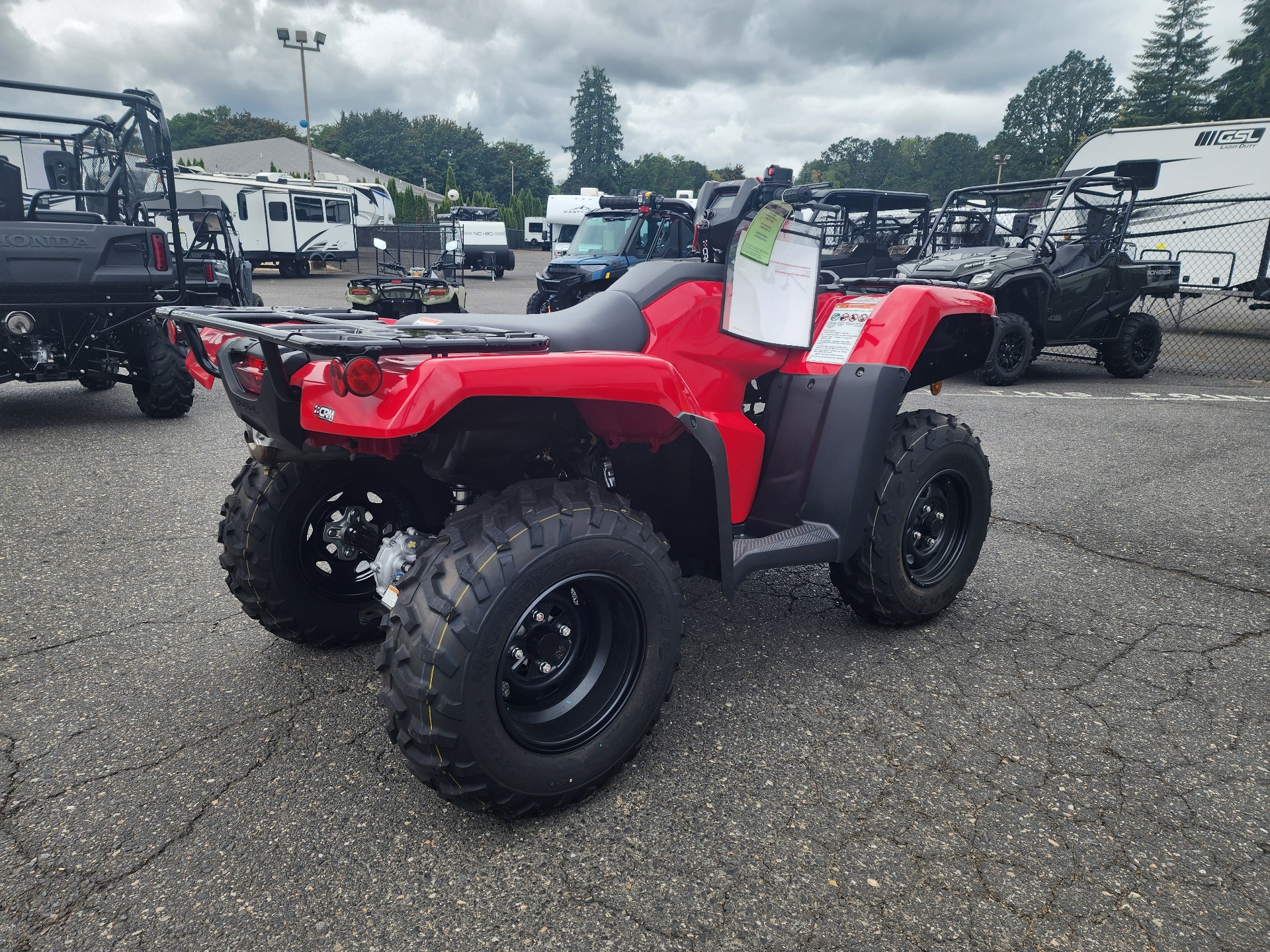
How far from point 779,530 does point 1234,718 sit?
5.50 feet

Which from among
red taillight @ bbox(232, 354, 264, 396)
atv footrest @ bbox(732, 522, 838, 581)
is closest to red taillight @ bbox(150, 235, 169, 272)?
red taillight @ bbox(232, 354, 264, 396)

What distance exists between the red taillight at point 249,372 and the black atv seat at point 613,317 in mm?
453

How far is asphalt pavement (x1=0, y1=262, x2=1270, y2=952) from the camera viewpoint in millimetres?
1885

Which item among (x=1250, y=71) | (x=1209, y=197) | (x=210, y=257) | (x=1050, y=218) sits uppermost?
(x=1250, y=71)

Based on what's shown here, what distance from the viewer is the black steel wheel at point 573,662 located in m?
2.22

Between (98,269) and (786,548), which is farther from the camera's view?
(98,269)

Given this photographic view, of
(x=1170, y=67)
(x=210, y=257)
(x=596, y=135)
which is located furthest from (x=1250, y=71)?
(x=596, y=135)

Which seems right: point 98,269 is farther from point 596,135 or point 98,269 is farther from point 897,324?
point 596,135

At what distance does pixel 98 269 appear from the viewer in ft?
20.3

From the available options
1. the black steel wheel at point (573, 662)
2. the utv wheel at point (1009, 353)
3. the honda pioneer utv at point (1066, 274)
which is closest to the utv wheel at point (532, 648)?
the black steel wheel at point (573, 662)

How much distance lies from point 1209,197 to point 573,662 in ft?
59.8

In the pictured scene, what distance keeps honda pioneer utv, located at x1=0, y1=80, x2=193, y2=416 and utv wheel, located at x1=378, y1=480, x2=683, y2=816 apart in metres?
5.23

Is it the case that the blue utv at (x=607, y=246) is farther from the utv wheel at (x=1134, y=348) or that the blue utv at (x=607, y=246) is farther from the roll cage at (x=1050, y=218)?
the utv wheel at (x=1134, y=348)

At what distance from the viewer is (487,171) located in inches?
4099
